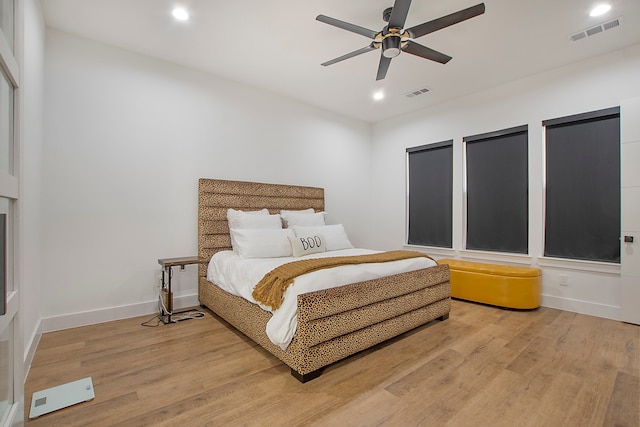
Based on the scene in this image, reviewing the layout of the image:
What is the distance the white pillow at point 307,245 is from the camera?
325cm

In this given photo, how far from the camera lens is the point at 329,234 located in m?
3.71

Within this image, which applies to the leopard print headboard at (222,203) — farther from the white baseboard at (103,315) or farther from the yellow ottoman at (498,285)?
the yellow ottoman at (498,285)

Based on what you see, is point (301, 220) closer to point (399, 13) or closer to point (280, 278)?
point (280, 278)

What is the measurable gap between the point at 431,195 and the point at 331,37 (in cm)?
291

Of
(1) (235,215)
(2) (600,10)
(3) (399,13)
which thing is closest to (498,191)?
(2) (600,10)

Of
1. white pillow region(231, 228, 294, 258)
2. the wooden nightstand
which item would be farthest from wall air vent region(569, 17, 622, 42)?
the wooden nightstand

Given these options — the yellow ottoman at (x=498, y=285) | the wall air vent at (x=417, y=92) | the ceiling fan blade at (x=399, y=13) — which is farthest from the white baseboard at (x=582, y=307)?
the ceiling fan blade at (x=399, y=13)

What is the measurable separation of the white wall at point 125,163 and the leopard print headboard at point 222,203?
4.9 inches

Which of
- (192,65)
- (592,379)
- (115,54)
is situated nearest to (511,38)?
(592,379)

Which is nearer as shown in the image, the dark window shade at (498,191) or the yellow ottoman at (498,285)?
the yellow ottoman at (498,285)

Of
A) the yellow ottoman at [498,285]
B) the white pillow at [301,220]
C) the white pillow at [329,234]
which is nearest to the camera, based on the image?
the yellow ottoman at [498,285]

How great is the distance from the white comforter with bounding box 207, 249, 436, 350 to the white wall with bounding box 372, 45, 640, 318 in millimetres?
1675

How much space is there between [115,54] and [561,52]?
15.3ft

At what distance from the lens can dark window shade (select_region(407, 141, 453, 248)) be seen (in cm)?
464
